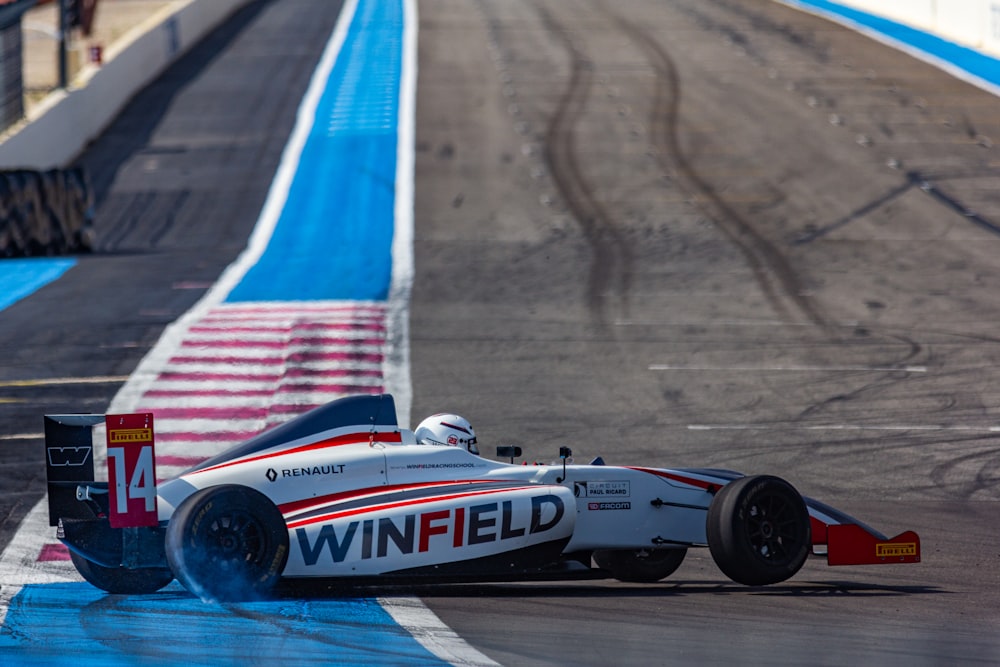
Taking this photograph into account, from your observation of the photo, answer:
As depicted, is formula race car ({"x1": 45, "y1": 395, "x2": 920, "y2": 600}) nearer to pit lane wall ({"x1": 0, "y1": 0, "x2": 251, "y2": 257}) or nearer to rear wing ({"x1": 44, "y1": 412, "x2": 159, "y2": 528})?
rear wing ({"x1": 44, "y1": 412, "x2": 159, "y2": 528})

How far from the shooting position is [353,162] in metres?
27.8

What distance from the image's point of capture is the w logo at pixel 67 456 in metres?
8.50

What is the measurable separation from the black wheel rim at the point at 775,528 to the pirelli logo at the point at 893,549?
2.29ft

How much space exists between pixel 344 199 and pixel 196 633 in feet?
60.3

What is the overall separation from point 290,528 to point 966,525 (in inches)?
242

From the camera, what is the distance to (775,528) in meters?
9.33

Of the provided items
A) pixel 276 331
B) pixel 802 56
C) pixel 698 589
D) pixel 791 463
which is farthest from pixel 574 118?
pixel 698 589

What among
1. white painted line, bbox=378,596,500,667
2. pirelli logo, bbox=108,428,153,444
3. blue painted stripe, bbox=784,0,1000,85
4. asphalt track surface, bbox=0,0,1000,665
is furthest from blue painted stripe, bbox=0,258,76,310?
blue painted stripe, bbox=784,0,1000,85

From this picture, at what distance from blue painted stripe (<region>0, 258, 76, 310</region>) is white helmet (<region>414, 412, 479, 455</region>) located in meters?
11.5

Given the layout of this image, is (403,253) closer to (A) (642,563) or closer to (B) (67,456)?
(A) (642,563)

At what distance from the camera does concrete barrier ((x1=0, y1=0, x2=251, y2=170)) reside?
2717 cm

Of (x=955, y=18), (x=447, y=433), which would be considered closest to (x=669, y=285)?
(x=447, y=433)

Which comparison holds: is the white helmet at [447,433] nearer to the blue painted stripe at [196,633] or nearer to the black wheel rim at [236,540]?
the blue painted stripe at [196,633]

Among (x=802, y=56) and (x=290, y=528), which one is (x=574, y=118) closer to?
(x=802, y=56)
